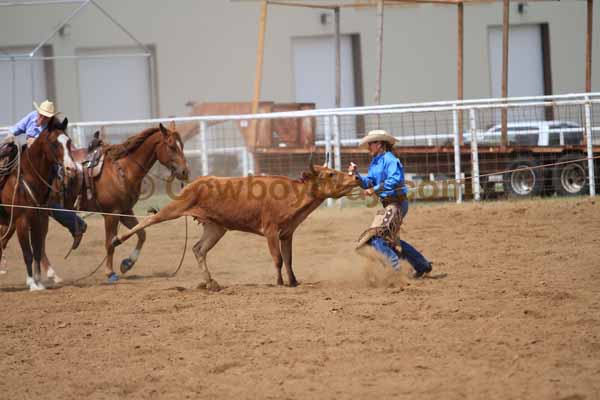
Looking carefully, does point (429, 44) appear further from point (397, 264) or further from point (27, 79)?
point (397, 264)

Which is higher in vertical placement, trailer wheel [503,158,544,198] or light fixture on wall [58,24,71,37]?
light fixture on wall [58,24,71,37]

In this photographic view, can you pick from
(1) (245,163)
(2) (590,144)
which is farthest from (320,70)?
(2) (590,144)

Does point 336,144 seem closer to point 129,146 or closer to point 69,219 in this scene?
point 129,146

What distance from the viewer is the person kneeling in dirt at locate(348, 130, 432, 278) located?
8195 mm

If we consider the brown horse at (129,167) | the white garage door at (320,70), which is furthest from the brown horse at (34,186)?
the white garage door at (320,70)

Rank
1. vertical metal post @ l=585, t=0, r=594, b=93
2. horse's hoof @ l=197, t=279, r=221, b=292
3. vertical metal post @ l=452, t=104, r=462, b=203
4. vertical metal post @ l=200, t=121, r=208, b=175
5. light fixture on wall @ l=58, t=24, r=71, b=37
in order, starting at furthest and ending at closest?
light fixture on wall @ l=58, t=24, r=71, b=37, vertical metal post @ l=585, t=0, r=594, b=93, vertical metal post @ l=200, t=121, r=208, b=175, vertical metal post @ l=452, t=104, r=462, b=203, horse's hoof @ l=197, t=279, r=221, b=292

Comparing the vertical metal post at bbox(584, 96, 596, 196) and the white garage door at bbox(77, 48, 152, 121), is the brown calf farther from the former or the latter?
the white garage door at bbox(77, 48, 152, 121)

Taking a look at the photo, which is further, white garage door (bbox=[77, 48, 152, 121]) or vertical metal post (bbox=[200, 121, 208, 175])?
white garage door (bbox=[77, 48, 152, 121])

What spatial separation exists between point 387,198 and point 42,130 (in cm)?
372

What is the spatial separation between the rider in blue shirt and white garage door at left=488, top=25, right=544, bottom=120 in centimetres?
1698

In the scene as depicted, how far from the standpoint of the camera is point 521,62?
25.2 meters

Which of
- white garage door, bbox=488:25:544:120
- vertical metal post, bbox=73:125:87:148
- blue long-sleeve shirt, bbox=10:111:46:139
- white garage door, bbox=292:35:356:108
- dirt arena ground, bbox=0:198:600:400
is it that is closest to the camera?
dirt arena ground, bbox=0:198:600:400

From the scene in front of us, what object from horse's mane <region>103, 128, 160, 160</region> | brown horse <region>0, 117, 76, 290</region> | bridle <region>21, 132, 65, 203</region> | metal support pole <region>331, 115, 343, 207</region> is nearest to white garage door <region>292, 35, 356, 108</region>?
metal support pole <region>331, 115, 343, 207</region>

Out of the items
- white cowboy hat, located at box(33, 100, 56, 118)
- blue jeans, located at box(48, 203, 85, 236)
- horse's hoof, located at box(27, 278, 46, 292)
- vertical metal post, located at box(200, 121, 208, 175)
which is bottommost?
horse's hoof, located at box(27, 278, 46, 292)
